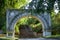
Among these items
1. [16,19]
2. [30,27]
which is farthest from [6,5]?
[30,27]

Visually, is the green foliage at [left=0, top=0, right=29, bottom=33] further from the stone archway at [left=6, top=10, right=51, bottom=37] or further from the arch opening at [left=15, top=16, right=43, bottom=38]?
the arch opening at [left=15, top=16, right=43, bottom=38]

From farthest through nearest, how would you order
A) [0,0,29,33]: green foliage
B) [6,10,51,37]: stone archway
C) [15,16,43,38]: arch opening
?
1. [15,16,43,38]: arch opening
2. [6,10,51,37]: stone archway
3. [0,0,29,33]: green foliage

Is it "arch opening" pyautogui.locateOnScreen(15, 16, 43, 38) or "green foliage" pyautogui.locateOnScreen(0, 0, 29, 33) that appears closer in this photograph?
"green foliage" pyautogui.locateOnScreen(0, 0, 29, 33)

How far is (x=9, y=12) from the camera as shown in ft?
83.0

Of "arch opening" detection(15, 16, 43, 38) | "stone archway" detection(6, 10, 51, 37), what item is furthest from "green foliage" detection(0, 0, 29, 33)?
"arch opening" detection(15, 16, 43, 38)

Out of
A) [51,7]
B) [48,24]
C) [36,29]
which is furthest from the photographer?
[36,29]

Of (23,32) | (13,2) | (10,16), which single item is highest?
(13,2)

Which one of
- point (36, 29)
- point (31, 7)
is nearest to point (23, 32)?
point (36, 29)

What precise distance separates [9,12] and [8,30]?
209 centimetres

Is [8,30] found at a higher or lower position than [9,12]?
lower

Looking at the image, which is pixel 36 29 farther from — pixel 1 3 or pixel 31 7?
pixel 31 7

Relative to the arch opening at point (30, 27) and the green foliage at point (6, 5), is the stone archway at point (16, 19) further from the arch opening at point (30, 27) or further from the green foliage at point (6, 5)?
the green foliage at point (6, 5)

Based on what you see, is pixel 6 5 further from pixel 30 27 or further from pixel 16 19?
pixel 30 27

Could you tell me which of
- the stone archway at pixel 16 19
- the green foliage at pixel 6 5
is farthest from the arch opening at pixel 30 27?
the green foliage at pixel 6 5
